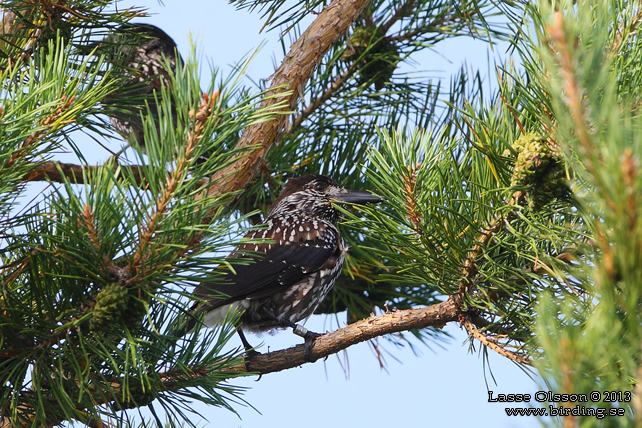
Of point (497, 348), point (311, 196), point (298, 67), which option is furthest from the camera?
point (311, 196)

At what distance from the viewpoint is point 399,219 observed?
196 cm

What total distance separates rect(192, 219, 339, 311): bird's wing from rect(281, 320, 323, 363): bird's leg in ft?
0.74

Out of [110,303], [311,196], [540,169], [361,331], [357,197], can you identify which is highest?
[311,196]

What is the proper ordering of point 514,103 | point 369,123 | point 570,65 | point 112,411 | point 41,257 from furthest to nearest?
1. point 369,123
2. point 514,103
3. point 112,411
4. point 41,257
5. point 570,65

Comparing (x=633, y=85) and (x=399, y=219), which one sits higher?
(x=633, y=85)

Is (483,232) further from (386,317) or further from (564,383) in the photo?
(564,383)

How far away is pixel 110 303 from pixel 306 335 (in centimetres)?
166

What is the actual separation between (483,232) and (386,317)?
60cm

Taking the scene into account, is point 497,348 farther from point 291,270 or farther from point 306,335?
point 291,270

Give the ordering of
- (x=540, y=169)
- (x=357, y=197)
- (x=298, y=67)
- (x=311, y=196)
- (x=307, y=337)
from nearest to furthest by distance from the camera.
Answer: (x=540, y=169) < (x=298, y=67) < (x=307, y=337) < (x=357, y=197) < (x=311, y=196)

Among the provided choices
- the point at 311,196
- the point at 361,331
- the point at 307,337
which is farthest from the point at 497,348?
the point at 311,196

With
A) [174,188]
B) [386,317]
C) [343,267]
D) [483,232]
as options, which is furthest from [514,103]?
[343,267]

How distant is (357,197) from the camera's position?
11.4 feet

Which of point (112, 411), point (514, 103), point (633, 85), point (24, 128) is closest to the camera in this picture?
point (633, 85)
